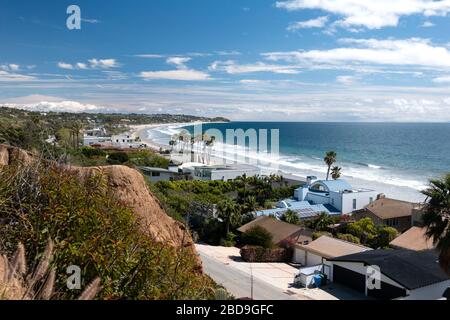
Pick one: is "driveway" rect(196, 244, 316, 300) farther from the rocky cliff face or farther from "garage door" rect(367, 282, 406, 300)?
the rocky cliff face

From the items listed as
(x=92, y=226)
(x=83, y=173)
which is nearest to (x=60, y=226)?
(x=92, y=226)

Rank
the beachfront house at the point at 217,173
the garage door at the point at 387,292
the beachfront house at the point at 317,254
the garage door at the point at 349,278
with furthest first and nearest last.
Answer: the beachfront house at the point at 217,173, the beachfront house at the point at 317,254, the garage door at the point at 349,278, the garage door at the point at 387,292

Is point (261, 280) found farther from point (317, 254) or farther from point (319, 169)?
point (319, 169)

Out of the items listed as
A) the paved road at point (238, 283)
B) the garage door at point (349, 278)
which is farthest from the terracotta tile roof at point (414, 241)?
the paved road at point (238, 283)

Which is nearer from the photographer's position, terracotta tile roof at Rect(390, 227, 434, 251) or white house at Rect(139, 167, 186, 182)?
terracotta tile roof at Rect(390, 227, 434, 251)

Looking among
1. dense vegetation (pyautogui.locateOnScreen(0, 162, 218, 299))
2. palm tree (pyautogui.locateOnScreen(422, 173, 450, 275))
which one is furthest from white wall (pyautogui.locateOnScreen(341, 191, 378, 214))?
dense vegetation (pyautogui.locateOnScreen(0, 162, 218, 299))

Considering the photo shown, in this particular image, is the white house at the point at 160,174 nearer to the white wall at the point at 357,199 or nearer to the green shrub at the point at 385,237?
the white wall at the point at 357,199

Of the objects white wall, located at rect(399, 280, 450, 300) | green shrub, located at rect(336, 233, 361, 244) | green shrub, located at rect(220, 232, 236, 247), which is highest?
white wall, located at rect(399, 280, 450, 300)
